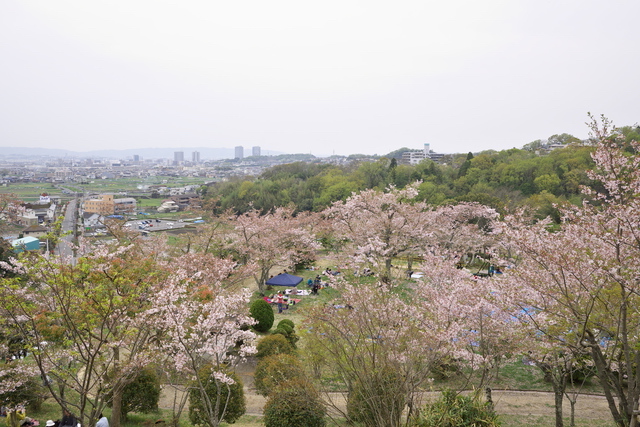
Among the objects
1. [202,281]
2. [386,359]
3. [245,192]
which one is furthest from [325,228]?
[245,192]

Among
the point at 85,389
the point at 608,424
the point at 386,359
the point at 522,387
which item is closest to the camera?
the point at 85,389

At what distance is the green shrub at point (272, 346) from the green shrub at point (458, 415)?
499 cm

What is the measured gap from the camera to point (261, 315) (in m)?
14.2

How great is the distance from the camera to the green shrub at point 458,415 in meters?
6.57

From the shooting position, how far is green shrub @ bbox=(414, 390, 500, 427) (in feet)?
21.6

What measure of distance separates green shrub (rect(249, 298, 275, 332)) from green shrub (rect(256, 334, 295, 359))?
2.80 metres

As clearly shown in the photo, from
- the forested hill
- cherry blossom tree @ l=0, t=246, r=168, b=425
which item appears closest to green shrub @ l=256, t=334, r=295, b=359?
cherry blossom tree @ l=0, t=246, r=168, b=425

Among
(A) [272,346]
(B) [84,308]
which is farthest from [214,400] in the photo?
(B) [84,308]

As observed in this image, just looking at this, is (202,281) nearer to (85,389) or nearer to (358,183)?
(85,389)

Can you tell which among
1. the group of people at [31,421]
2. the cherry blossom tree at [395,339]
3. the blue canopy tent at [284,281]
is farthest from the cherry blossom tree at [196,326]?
the blue canopy tent at [284,281]

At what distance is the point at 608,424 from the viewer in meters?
8.77

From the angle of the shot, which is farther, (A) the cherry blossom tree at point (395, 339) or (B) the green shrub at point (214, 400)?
(B) the green shrub at point (214, 400)

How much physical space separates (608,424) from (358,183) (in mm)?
37980

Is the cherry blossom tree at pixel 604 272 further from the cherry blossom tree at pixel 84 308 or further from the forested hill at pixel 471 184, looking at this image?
the forested hill at pixel 471 184
